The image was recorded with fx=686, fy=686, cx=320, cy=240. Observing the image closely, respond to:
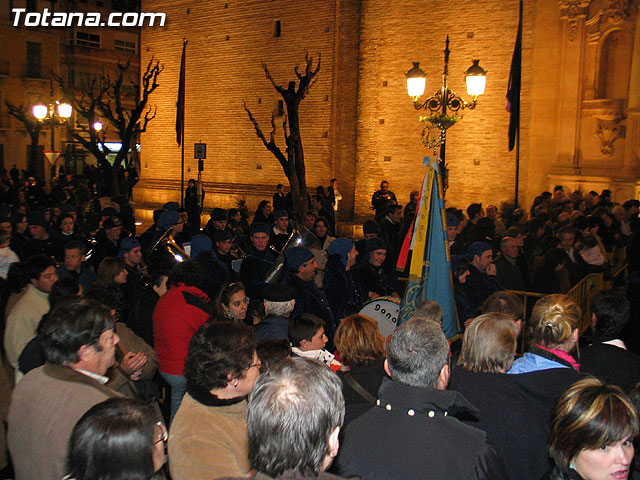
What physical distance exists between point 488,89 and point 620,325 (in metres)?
15.9

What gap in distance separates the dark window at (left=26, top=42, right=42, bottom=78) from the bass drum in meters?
46.7

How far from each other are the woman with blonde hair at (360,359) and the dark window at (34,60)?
1905 inches

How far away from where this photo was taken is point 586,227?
1100 cm

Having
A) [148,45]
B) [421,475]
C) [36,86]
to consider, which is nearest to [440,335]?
[421,475]

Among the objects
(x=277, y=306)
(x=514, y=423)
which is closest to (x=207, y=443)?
(x=514, y=423)

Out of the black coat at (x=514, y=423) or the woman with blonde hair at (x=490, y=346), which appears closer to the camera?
the black coat at (x=514, y=423)

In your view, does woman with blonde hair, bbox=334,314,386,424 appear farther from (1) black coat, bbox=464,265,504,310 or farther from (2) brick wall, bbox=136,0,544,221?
(2) brick wall, bbox=136,0,544,221

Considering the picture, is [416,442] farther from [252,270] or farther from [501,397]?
[252,270]

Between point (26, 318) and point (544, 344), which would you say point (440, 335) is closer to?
point (544, 344)

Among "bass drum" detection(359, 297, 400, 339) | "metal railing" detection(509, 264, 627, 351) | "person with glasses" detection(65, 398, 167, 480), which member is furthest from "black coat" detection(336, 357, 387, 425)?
"metal railing" detection(509, 264, 627, 351)

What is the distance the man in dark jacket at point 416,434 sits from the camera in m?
2.63

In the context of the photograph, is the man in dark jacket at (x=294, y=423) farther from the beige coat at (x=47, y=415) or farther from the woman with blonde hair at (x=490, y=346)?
the woman with blonde hair at (x=490, y=346)

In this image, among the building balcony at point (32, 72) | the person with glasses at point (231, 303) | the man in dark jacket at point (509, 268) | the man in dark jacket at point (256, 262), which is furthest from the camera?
the building balcony at point (32, 72)

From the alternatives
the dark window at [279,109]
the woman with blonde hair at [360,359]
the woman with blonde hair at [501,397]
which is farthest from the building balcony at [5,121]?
the woman with blonde hair at [501,397]
